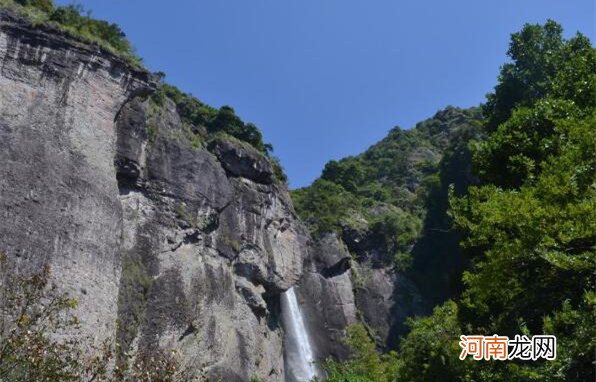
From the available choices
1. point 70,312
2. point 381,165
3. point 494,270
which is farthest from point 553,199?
point 381,165

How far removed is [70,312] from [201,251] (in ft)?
27.5

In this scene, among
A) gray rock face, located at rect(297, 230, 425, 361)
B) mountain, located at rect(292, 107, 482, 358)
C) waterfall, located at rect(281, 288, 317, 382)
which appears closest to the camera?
waterfall, located at rect(281, 288, 317, 382)

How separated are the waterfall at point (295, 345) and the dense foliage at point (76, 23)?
1538cm

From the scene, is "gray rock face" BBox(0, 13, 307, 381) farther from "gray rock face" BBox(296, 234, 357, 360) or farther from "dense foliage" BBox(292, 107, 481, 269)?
"dense foliage" BBox(292, 107, 481, 269)

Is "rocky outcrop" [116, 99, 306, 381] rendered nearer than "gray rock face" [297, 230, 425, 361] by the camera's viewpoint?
Yes

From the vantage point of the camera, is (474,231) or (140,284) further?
(140,284)

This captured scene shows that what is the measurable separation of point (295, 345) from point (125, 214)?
1384 centimetres

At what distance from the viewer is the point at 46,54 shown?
23344mm

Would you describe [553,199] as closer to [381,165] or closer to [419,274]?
[419,274]

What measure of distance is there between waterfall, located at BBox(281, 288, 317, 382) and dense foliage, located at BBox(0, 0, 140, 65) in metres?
15.4

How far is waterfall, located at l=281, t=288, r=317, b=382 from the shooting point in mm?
34134

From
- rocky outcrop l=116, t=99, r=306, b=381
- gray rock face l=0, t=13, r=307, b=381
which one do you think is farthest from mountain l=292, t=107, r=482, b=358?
gray rock face l=0, t=13, r=307, b=381

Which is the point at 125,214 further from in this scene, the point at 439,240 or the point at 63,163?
the point at 439,240

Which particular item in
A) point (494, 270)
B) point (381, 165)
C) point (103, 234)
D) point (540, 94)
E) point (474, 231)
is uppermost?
point (381, 165)
